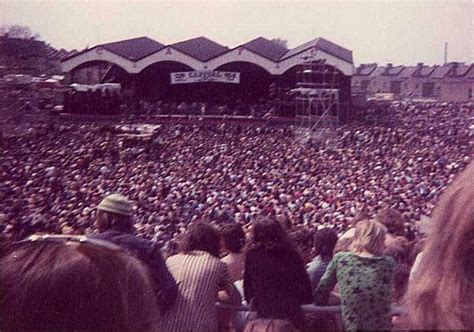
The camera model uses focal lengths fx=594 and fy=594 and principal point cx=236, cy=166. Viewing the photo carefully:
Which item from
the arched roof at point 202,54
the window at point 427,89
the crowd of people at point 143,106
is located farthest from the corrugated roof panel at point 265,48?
the window at point 427,89

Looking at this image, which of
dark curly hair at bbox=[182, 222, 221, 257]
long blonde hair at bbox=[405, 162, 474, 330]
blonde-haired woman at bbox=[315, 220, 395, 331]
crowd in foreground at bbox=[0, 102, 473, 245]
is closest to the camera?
long blonde hair at bbox=[405, 162, 474, 330]

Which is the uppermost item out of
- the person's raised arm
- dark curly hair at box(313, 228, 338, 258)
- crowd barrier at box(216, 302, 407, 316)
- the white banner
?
the white banner

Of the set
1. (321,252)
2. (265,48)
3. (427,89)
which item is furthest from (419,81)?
(321,252)

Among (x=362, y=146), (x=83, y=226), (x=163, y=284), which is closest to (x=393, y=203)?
(x=362, y=146)

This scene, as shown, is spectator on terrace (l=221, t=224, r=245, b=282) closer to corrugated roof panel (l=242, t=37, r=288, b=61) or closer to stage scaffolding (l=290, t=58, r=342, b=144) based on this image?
stage scaffolding (l=290, t=58, r=342, b=144)

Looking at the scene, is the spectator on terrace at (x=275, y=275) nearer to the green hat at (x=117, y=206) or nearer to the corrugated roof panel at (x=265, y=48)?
the green hat at (x=117, y=206)

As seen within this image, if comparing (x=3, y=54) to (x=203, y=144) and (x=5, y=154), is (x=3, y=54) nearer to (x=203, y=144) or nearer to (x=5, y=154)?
(x=5, y=154)

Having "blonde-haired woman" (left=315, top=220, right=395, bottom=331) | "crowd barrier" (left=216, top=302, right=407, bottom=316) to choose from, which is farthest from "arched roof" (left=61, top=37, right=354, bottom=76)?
"crowd barrier" (left=216, top=302, right=407, bottom=316)
